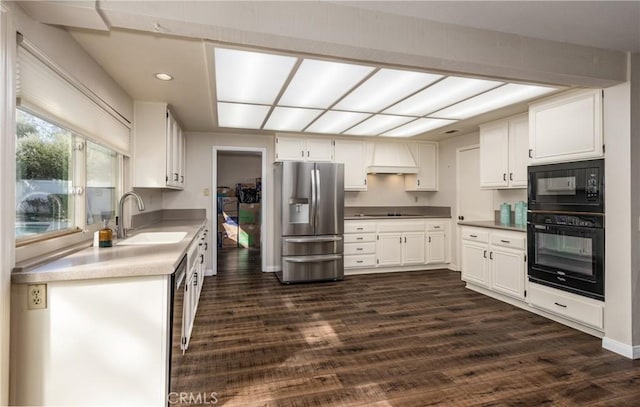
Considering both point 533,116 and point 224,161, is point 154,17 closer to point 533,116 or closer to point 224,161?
point 533,116

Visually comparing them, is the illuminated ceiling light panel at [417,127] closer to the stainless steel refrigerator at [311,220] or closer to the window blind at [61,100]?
the stainless steel refrigerator at [311,220]

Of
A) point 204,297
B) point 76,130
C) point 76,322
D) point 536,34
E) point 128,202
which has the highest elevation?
point 536,34

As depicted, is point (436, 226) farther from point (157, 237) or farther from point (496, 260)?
point (157, 237)

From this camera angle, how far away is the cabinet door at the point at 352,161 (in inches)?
203

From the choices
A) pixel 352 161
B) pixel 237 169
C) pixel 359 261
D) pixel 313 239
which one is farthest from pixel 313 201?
pixel 237 169

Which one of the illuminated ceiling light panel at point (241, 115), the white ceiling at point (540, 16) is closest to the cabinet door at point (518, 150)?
the white ceiling at point (540, 16)

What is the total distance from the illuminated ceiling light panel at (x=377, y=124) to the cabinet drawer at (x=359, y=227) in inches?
54.5

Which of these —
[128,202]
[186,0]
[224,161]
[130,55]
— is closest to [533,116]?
[186,0]

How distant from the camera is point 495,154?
4098 mm

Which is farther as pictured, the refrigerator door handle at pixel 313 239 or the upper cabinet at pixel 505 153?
the refrigerator door handle at pixel 313 239

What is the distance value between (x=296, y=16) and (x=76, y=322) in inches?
73.4

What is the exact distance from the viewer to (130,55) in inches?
88.3

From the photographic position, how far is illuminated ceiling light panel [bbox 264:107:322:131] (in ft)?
11.8

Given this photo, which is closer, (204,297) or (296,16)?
(296,16)
